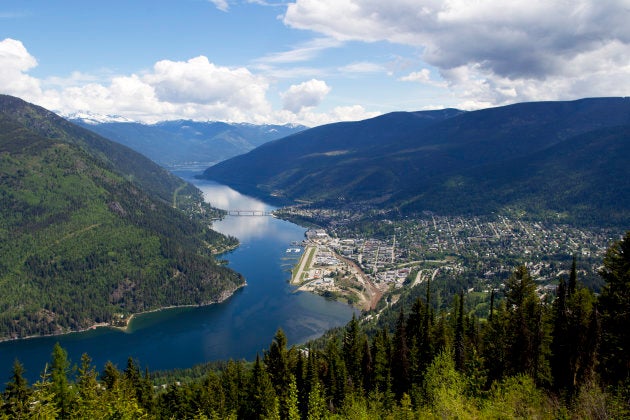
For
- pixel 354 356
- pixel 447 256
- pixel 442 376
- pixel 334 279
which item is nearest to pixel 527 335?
pixel 442 376

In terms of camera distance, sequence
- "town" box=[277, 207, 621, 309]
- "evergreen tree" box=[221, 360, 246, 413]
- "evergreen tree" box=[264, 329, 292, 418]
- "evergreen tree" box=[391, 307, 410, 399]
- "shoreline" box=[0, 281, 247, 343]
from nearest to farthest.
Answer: "evergreen tree" box=[391, 307, 410, 399]
"evergreen tree" box=[221, 360, 246, 413]
"evergreen tree" box=[264, 329, 292, 418]
"shoreline" box=[0, 281, 247, 343]
"town" box=[277, 207, 621, 309]

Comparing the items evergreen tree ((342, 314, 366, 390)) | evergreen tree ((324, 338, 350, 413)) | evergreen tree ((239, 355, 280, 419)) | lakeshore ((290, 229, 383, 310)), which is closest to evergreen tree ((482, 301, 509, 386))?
evergreen tree ((342, 314, 366, 390))

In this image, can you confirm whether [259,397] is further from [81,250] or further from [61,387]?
[81,250]

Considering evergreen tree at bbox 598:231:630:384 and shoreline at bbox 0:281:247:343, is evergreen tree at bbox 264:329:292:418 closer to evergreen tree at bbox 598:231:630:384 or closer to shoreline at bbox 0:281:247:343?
evergreen tree at bbox 598:231:630:384

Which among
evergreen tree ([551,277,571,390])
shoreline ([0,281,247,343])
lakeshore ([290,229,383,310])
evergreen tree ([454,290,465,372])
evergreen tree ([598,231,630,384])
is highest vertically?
evergreen tree ([598,231,630,384])

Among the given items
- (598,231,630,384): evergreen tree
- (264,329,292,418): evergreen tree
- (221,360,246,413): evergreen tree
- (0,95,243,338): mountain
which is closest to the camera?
(598,231,630,384): evergreen tree

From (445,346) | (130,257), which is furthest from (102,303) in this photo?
(445,346)

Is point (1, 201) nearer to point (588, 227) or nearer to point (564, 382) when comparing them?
point (564, 382)
